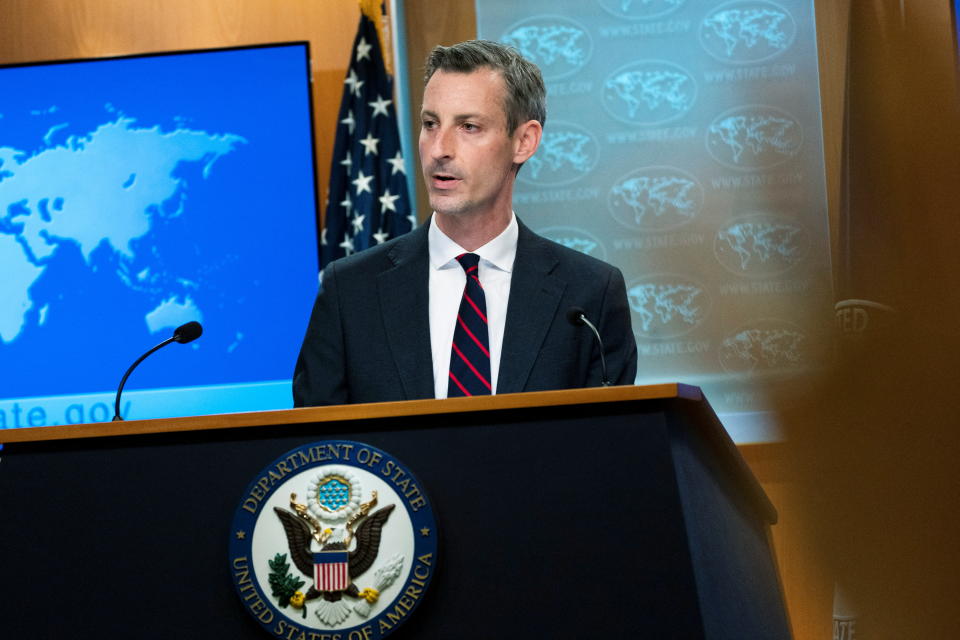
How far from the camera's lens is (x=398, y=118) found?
15.3 feet

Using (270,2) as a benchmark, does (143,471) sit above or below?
below

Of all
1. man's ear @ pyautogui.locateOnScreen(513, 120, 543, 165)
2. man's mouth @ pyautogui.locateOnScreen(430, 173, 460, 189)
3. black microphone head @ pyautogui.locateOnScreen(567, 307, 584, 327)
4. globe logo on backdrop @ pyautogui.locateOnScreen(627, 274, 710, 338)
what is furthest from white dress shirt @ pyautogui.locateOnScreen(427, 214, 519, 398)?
globe logo on backdrop @ pyautogui.locateOnScreen(627, 274, 710, 338)

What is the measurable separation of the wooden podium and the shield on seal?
0.11 metres

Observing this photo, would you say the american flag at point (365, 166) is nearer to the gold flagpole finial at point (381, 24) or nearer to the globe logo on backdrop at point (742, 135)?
the gold flagpole finial at point (381, 24)

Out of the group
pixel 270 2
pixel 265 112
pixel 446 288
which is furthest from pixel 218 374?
pixel 446 288

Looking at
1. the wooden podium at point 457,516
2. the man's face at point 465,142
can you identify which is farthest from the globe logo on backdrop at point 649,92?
the wooden podium at point 457,516

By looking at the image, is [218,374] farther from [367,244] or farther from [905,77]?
[905,77]

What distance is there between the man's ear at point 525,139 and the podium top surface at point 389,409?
4.15 feet

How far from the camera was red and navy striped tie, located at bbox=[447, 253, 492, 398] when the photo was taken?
2.25m

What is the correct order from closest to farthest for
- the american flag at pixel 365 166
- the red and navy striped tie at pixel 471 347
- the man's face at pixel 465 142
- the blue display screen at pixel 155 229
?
the red and navy striped tie at pixel 471 347 < the man's face at pixel 465 142 < the american flag at pixel 365 166 < the blue display screen at pixel 155 229

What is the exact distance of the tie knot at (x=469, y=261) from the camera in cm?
241

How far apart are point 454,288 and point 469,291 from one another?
6cm

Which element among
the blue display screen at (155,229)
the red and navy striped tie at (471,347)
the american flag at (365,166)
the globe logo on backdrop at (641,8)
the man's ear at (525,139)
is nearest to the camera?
the red and navy striped tie at (471,347)

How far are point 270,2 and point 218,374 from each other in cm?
192
